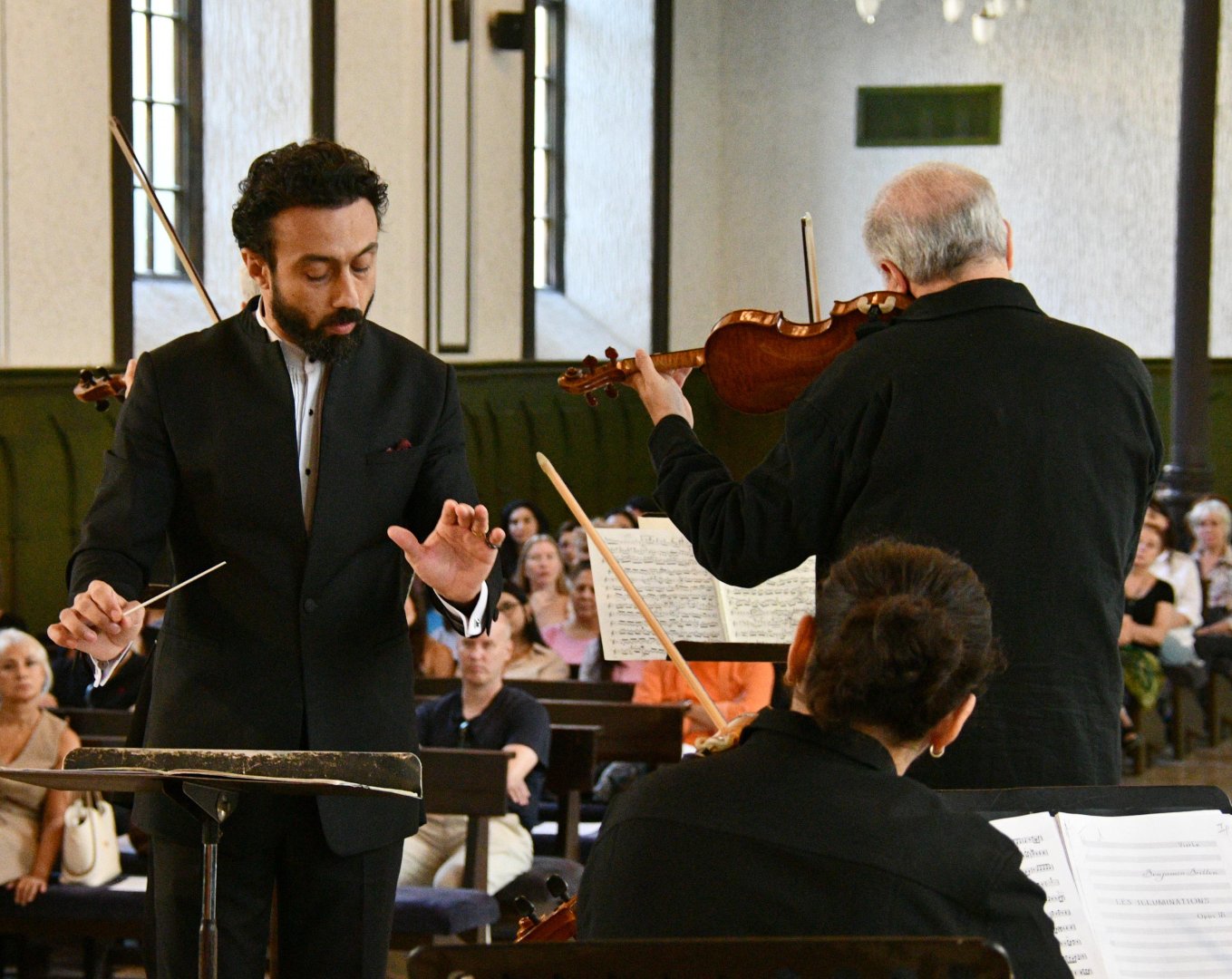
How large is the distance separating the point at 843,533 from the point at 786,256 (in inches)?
556

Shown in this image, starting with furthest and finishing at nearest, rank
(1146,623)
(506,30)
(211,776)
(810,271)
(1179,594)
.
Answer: (506,30), (1179,594), (1146,623), (810,271), (211,776)

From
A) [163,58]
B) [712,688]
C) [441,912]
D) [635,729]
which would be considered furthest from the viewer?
[163,58]

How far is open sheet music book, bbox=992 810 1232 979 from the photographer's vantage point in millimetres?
2129

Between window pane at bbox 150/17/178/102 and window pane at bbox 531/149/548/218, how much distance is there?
4575 millimetres

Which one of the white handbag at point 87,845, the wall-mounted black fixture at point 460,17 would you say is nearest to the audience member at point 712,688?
the white handbag at point 87,845

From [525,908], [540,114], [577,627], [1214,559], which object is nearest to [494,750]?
[577,627]

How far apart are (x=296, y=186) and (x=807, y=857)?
4.17 feet

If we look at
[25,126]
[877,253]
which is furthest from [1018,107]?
[877,253]

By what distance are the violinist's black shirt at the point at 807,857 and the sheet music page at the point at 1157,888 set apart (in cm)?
37

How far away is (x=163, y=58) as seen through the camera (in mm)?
10250

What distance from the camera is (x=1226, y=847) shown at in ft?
7.22

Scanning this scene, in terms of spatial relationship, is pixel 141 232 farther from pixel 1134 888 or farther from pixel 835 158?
pixel 1134 888

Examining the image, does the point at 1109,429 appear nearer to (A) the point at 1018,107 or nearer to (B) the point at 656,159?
(B) the point at 656,159

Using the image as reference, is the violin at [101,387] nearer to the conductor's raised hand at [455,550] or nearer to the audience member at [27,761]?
the conductor's raised hand at [455,550]
